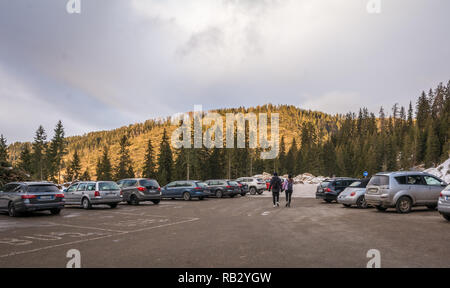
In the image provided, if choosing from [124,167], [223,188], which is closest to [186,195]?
[223,188]

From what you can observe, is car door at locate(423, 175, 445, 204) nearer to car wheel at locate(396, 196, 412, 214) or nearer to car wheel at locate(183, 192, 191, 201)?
car wheel at locate(396, 196, 412, 214)

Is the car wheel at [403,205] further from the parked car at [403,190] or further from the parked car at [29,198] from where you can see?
the parked car at [29,198]

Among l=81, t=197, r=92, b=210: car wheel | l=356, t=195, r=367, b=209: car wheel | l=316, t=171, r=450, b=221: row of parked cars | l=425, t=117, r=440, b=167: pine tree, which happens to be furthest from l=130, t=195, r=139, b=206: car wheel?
l=425, t=117, r=440, b=167: pine tree

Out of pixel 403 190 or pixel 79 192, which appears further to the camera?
pixel 79 192

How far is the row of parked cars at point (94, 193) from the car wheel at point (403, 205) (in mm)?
14677

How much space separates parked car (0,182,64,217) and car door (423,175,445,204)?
17.3 metres

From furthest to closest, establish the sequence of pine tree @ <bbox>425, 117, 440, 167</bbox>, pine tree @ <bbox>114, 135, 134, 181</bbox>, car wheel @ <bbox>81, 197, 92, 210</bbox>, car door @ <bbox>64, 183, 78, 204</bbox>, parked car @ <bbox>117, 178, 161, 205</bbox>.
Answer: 1. pine tree @ <bbox>425, 117, 440, 167</bbox>
2. pine tree @ <bbox>114, 135, 134, 181</bbox>
3. parked car @ <bbox>117, 178, 161, 205</bbox>
4. car door @ <bbox>64, 183, 78, 204</bbox>
5. car wheel @ <bbox>81, 197, 92, 210</bbox>

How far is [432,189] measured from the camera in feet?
49.2

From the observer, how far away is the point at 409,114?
14850cm

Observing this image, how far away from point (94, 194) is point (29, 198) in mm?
4442

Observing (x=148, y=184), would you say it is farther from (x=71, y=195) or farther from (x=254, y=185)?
(x=254, y=185)

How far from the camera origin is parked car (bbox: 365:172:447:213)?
14516mm

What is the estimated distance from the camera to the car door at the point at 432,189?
588 inches
